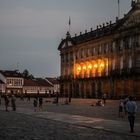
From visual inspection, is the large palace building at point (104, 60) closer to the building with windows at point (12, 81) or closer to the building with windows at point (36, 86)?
the building with windows at point (12, 81)

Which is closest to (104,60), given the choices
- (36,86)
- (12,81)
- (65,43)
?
(65,43)

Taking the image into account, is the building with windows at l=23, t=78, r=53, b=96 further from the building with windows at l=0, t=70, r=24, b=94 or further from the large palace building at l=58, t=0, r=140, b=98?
the large palace building at l=58, t=0, r=140, b=98

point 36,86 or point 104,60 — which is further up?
point 104,60

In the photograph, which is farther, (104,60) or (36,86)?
(36,86)

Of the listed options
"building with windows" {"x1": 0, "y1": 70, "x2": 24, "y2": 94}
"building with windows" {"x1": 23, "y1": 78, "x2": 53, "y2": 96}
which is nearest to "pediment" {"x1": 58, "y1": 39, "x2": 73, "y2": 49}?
A: "building with windows" {"x1": 23, "y1": 78, "x2": 53, "y2": 96}

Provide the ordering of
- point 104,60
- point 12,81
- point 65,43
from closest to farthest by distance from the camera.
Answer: point 104,60 < point 65,43 < point 12,81

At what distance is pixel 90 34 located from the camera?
328ft

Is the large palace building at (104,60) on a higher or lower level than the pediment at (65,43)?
lower

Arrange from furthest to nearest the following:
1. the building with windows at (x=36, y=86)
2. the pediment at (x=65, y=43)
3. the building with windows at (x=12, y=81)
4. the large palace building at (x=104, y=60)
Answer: the building with windows at (x=36, y=86)
the building with windows at (x=12, y=81)
the pediment at (x=65, y=43)
the large palace building at (x=104, y=60)

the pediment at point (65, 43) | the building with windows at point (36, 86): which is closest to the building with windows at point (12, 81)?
the building with windows at point (36, 86)

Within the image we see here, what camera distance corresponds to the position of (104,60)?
91625mm

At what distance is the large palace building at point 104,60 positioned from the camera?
266 feet

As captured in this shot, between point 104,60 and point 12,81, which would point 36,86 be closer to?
point 12,81

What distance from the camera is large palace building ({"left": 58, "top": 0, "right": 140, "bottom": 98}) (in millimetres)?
81000
